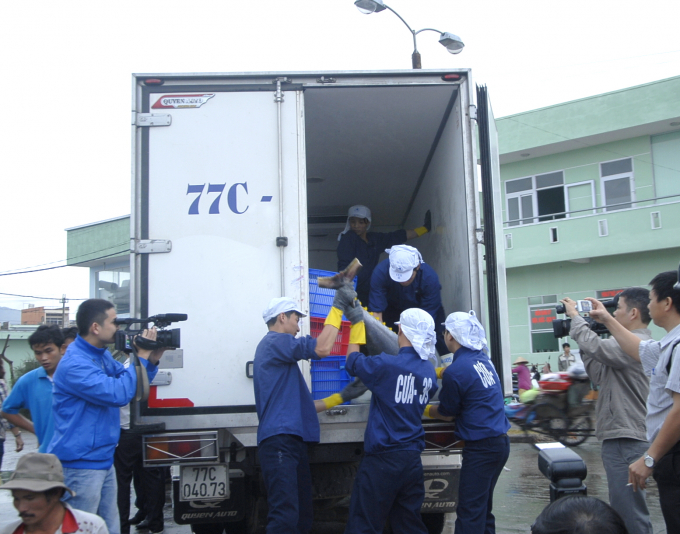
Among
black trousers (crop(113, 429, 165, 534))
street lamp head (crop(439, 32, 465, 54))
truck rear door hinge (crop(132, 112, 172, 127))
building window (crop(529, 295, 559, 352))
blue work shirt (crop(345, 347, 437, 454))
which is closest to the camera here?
blue work shirt (crop(345, 347, 437, 454))

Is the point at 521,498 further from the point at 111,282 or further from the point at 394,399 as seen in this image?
the point at 111,282

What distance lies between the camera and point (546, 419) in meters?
7.21

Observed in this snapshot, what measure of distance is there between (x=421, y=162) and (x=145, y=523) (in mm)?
4494

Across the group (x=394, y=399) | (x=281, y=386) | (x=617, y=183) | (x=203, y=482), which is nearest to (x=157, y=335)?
(x=281, y=386)

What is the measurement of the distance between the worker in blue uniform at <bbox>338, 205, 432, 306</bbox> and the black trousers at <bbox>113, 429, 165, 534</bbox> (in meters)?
2.49

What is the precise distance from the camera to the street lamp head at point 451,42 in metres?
10.4

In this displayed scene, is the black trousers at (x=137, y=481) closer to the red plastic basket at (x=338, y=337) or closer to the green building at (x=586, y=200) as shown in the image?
the red plastic basket at (x=338, y=337)

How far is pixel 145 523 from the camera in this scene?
600 cm

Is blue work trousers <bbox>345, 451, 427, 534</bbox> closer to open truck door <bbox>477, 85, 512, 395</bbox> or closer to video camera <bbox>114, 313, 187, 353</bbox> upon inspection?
open truck door <bbox>477, 85, 512, 395</bbox>

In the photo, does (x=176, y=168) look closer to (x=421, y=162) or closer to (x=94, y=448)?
(x=94, y=448)

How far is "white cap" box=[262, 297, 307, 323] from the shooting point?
12.9 ft

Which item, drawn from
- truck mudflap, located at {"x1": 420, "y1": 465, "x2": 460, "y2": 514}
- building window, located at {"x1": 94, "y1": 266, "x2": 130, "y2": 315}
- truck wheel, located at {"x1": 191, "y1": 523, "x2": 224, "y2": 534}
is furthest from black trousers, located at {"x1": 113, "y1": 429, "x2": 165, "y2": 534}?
building window, located at {"x1": 94, "y1": 266, "x2": 130, "y2": 315}

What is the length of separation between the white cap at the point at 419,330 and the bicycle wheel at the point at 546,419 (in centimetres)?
383

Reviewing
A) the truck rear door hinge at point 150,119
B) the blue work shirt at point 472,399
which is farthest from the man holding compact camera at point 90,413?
the blue work shirt at point 472,399
